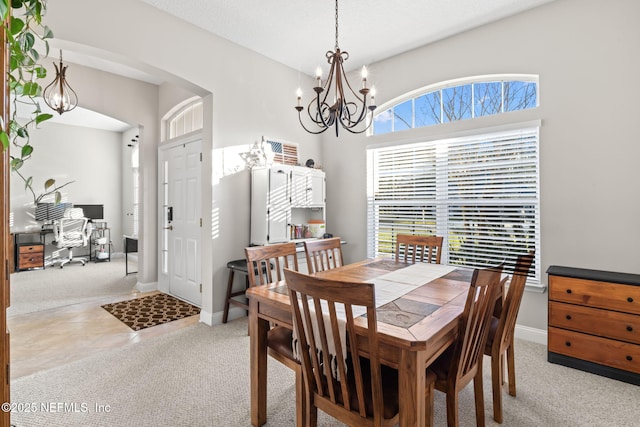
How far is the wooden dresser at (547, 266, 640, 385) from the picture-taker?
7.57ft

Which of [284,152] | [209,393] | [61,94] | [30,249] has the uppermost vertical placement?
[61,94]

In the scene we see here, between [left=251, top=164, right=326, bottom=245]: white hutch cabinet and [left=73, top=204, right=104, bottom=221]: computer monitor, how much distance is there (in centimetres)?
593

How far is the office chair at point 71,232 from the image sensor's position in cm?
649

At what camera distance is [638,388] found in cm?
226

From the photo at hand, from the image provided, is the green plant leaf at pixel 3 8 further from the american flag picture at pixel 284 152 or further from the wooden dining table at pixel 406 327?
the american flag picture at pixel 284 152

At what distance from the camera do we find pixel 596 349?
7.97ft

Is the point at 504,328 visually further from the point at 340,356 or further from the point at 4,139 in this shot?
the point at 4,139

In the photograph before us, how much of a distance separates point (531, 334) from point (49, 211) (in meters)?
9.11

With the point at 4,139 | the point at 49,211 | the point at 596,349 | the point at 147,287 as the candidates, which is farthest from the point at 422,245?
the point at 49,211

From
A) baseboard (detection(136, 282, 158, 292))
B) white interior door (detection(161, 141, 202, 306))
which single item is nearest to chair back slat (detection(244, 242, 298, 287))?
white interior door (detection(161, 141, 202, 306))

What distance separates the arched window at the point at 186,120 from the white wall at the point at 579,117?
10.7 ft

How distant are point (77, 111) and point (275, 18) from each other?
5.29 m

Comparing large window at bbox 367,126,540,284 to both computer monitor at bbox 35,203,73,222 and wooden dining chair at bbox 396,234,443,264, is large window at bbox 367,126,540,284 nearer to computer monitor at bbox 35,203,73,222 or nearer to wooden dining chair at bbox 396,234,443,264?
wooden dining chair at bbox 396,234,443,264

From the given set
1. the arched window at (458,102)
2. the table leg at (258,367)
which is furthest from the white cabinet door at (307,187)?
the table leg at (258,367)
